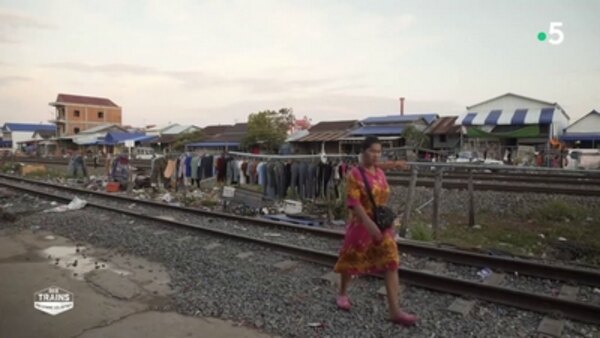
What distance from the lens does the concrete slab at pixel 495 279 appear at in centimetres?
556

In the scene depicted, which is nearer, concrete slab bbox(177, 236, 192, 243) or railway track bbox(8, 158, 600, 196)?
concrete slab bbox(177, 236, 192, 243)

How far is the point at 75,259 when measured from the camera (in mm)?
6801

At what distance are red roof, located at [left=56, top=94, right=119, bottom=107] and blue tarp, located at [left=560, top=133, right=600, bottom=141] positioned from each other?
261 feet

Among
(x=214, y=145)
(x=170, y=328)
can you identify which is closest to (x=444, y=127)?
(x=214, y=145)

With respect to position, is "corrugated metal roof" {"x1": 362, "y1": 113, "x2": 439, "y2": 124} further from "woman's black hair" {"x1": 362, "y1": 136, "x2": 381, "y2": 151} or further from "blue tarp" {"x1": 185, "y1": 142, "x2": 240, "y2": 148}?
"woman's black hair" {"x1": 362, "y1": 136, "x2": 381, "y2": 151}

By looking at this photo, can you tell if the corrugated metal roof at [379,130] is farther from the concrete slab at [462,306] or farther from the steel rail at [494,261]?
the concrete slab at [462,306]

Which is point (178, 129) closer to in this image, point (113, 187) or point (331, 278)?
point (113, 187)

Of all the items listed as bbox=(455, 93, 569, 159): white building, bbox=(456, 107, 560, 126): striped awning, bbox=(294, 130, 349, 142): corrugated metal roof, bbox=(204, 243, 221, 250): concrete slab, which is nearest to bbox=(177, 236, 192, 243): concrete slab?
bbox=(204, 243, 221, 250): concrete slab

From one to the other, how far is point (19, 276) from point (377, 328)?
193 inches

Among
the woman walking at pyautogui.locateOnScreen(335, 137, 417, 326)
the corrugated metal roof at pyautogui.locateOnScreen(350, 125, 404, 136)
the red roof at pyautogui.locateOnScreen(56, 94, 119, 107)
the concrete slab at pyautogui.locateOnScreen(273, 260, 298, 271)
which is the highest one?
the red roof at pyautogui.locateOnScreen(56, 94, 119, 107)

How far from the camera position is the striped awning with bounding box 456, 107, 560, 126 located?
106ft

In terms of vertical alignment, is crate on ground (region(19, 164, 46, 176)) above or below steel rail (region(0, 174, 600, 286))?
above

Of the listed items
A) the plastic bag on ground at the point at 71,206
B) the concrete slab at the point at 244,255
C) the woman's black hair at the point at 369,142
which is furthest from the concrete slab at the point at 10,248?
the woman's black hair at the point at 369,142

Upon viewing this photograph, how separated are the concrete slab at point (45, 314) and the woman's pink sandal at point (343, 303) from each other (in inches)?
86.4
